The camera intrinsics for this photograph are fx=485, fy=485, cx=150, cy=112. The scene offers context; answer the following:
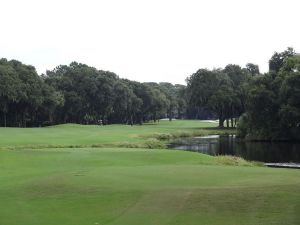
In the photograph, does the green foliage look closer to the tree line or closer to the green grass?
the tree line

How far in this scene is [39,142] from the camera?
55.8 m

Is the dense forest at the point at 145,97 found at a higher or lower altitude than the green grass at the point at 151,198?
higher

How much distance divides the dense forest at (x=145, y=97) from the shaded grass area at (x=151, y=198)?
6257 cm

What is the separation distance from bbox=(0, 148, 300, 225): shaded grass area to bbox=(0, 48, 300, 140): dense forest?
205 feet

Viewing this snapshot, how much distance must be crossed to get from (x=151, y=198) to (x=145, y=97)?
14658 centimetres

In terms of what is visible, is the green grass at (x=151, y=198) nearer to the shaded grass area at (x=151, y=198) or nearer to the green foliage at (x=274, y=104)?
the shaded grass area at (x=151, y=198)

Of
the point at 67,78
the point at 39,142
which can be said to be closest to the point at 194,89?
the point at 67,78

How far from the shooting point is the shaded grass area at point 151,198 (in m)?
15.0

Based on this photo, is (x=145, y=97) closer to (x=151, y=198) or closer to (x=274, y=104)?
(x=274, y=104)

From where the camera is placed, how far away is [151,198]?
695 inches

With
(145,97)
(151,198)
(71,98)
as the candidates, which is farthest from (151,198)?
(145,97)

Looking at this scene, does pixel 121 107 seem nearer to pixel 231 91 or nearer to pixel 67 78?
pixel 67 78

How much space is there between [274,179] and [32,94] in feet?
306

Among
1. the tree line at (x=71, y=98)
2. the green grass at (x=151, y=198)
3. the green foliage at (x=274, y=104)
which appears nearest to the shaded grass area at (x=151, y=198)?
the green grass at (x=151, y=198)
